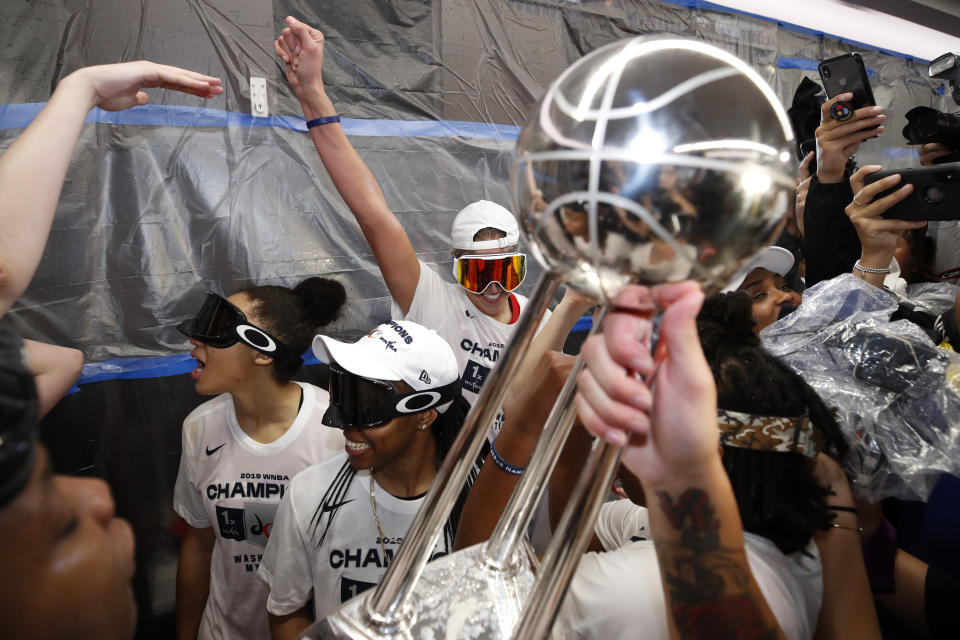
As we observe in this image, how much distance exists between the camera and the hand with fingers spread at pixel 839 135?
168 cm

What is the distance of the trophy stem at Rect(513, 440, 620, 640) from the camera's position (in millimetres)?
546

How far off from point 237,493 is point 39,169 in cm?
120

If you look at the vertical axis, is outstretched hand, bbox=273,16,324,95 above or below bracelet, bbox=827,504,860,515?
above

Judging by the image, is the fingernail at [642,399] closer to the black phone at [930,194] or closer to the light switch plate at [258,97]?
the black phone at [930,194]

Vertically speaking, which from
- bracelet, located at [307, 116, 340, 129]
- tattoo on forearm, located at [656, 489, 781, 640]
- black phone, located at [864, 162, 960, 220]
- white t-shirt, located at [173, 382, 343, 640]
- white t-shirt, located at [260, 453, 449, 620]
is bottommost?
white t-shirt, located at [173, 382, 343, 640]

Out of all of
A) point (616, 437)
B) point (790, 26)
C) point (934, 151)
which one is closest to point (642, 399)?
point (616, 437)

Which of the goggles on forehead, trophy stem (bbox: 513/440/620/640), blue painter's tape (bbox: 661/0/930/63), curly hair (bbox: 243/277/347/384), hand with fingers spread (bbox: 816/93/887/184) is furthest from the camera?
blue painter's tape (bbox: 661/0/930/63)

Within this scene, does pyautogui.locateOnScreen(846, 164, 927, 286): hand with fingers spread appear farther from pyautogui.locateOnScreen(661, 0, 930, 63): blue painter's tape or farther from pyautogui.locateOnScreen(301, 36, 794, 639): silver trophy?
pyautogui.locateOnScreen(661, 0, 930, 63): blue painter's tape

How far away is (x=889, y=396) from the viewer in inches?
45.1

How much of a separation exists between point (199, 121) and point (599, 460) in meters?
2.76

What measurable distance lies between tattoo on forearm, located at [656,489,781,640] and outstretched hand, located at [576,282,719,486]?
67 mm

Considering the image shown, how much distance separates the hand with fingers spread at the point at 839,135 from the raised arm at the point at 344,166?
1.29m

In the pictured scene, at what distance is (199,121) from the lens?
2.71 metres

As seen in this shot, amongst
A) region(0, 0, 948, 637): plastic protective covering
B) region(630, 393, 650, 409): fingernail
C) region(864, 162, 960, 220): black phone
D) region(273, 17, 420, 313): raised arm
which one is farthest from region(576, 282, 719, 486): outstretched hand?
region(0, 0, 948, 637): plastic protective covering
